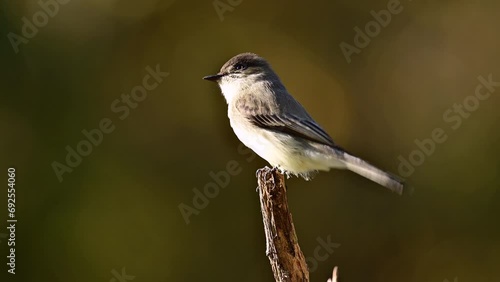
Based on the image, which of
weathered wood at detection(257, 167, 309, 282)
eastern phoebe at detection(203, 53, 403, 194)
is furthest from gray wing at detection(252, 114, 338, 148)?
weathered wood at detection(257, 167, 309, 282)

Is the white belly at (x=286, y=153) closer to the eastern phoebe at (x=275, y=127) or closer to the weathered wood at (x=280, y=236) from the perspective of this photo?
the eastern phoebe at (x=275, y=127)

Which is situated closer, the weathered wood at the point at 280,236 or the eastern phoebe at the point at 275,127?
the weathered wood at the point at 280,236

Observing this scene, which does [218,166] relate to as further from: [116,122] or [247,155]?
[116,122]

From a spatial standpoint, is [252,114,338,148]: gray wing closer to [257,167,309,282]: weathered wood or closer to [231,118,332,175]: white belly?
[231,118,332,175]: white belly

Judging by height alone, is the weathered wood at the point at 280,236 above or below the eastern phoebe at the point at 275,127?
below

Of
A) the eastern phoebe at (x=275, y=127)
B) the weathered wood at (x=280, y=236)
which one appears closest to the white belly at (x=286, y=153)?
the eastern phoebe at (x=275, y=127)

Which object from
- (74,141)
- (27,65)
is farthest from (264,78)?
(27,65)

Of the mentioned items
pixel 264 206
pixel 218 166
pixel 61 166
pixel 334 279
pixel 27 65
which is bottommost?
pixel 334 279

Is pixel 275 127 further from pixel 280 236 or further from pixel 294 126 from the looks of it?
pixel 280 236
